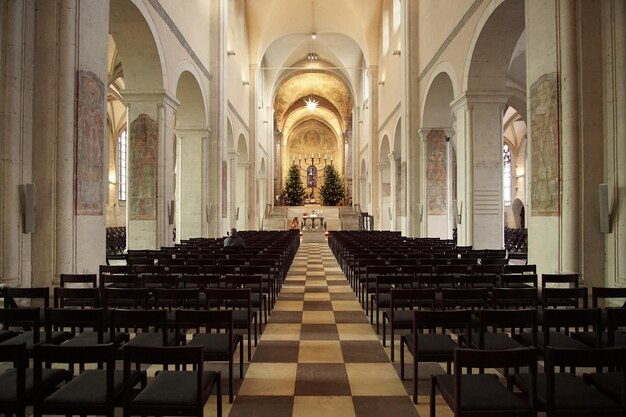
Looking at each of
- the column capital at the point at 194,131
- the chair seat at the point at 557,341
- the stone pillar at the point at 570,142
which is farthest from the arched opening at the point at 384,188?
the chair seat at the point at 557,341

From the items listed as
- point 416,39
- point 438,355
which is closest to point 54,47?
point 438,355

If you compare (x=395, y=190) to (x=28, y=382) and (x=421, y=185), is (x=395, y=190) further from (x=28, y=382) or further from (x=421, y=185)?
(x=28, y=382)

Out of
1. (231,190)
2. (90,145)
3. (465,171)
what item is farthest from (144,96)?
(231,190)

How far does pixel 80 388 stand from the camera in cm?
320

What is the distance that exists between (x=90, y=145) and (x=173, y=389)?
642cm

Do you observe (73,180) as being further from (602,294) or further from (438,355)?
(602,294)

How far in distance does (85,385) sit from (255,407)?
144 centimetres

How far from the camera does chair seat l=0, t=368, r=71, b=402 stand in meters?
3.05

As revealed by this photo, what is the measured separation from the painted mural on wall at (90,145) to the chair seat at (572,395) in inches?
289

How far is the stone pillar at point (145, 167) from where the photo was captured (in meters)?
13.4

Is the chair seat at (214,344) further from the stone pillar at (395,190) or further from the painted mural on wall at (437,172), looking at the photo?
the stone pillar at (395,190)

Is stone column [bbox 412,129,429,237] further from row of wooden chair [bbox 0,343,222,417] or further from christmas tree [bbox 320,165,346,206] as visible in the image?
christmas tree [bbox 320,165,346,206]

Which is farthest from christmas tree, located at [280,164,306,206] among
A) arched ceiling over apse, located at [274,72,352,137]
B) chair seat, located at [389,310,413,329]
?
chair seat, located at [389,310,413,329]

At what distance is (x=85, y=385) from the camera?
326 cm
